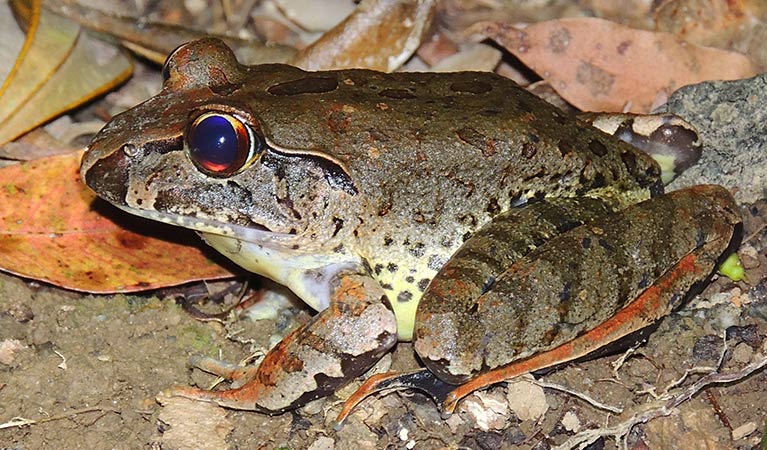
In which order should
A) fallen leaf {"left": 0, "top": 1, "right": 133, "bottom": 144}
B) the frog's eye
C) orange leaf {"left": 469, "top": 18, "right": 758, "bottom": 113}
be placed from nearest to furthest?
1. the frog's eye
2. fallen leaf {"left": 0, "top": 1, "right": 133, "bottom": 144}
3. orange leaf {"left": 469, "top": 18, "right": 758, "bottom": 113}

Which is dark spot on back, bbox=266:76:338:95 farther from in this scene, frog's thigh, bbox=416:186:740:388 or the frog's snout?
frog's thigh, bbox=416:186:740:388

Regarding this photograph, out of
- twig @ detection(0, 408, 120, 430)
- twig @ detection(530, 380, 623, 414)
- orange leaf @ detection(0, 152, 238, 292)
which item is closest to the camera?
twig @ detection(0, 408, 120, 430)

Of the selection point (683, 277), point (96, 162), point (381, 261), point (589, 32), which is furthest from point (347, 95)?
point (589, 32)

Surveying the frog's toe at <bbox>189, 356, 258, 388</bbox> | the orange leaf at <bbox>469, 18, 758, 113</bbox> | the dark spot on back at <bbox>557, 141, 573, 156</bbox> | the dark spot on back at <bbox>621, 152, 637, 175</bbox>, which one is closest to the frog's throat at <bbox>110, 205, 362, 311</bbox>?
the frog's toe at <bbox>189, 356, 258, 388</bbox>

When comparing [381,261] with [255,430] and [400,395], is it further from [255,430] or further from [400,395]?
[255,430]

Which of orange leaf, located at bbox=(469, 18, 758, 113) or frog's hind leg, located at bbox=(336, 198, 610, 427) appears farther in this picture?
orange leaf, located at bbox=(469, 18, 758, 113)

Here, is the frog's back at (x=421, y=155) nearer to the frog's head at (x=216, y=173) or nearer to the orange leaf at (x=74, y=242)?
the frog's head at (x=216, y=173)

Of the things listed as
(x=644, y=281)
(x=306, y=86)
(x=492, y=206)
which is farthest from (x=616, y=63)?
(x=306, y=86)
